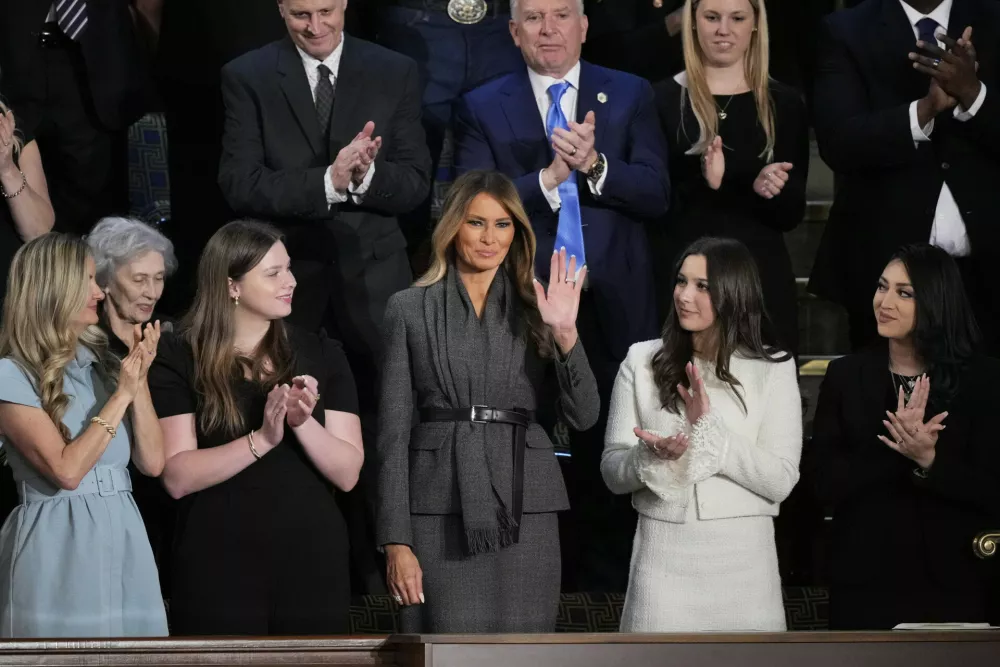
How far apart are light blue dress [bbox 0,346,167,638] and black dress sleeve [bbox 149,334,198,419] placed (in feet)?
0.38

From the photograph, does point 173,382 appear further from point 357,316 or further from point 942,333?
point 942,333

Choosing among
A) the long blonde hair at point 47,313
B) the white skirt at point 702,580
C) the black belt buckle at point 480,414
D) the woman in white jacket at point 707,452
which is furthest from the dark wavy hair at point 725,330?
the long blonde hair at point 47,313

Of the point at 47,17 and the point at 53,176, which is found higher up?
the point at 47,17

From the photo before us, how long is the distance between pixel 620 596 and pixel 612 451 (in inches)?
27.5

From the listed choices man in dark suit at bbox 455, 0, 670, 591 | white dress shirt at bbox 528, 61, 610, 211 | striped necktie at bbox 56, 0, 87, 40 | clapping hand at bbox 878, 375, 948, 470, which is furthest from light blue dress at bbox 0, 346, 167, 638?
clapping hand at bbox 878, 375, 948, 470

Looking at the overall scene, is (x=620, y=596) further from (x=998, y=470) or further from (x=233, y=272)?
(x=233, y=272)

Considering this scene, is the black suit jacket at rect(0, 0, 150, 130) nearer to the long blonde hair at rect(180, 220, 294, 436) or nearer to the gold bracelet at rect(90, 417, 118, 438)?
the long blonde hair at rect(180, 220, 294, 436)

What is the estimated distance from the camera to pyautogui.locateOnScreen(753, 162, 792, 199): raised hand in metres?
4.34

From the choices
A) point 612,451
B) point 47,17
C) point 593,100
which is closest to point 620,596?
point 612,451

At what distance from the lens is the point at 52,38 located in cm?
441

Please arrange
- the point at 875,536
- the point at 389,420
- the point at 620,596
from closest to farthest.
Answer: the point at 389,420 < the point at 875,536 < the point at 620,596

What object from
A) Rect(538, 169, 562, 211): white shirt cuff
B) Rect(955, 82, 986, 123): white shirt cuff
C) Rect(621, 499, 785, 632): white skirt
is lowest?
Rect(621, 499, 785, 632): white skirt

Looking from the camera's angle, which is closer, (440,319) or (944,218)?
(440,319)

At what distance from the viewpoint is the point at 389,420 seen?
3.61m
